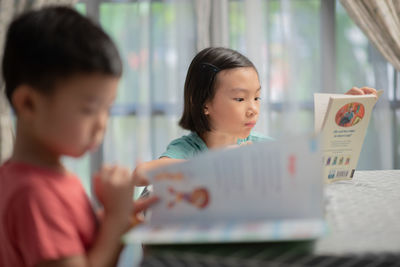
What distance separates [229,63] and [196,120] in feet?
0.82

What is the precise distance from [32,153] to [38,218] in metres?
0.13

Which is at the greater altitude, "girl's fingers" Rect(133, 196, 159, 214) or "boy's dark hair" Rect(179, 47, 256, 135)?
"boy's dark hair" Rect(179, 47, 256, 135)

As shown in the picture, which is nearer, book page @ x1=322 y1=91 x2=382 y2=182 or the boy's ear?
the boy's ear

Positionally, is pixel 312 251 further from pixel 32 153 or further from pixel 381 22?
pixel 381 22

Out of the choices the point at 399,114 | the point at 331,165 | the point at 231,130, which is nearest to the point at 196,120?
the point at 231,130

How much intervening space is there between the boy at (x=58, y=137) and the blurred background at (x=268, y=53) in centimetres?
240

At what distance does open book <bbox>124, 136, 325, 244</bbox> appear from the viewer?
656mm

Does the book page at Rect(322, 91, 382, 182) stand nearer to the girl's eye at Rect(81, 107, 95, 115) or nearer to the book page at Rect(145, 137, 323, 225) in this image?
the book page at Rect(145, 137, 323, 225)

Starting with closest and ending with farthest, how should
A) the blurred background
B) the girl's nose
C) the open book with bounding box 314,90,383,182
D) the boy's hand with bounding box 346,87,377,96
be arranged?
the open book with bounding box 314,90,383,182 → the boy's hand with bounding box 346,87,377,96 → the girl's nose → the blurred background

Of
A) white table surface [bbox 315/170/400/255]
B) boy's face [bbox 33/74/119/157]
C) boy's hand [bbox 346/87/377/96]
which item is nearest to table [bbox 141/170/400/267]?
white table surface [bbox 315/170/400/255]

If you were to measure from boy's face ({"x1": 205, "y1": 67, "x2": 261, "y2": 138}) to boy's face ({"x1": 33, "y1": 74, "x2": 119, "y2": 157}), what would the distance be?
0.93 m

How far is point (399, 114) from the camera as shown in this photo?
10.3ft

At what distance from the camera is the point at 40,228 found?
0.65 meters

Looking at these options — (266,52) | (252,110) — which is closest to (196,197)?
(252,110)
